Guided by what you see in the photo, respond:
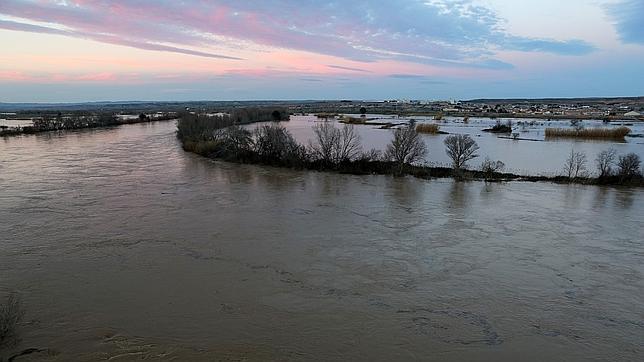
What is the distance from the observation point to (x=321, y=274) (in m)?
10.0

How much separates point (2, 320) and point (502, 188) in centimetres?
1795

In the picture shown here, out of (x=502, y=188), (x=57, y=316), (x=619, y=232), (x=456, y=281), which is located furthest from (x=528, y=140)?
(x=57, y=316)

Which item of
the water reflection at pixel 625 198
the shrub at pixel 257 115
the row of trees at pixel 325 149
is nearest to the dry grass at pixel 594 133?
the row of trees at pixel 325 149

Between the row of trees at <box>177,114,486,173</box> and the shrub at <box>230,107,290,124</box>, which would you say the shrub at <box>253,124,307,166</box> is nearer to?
the row of trees at <box>177,114,486,173</box>

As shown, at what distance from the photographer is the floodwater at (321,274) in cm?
741

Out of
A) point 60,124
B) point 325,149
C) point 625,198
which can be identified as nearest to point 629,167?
point 625,198

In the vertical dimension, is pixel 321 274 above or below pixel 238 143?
below

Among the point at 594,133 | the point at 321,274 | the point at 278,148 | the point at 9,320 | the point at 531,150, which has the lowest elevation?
the point at 321,274

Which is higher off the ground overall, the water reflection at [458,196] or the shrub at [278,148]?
the shrub at [278,148]

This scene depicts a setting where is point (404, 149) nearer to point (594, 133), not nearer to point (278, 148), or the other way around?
point (278, 148)

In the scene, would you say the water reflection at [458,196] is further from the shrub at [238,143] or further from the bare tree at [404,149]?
the shrub at [238,143]

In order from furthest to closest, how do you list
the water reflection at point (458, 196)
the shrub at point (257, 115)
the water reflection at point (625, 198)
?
1. the shrub at point (257, 115)
2. the water reflection at point (625, 198)
3. the water reflection at point (458, 196)

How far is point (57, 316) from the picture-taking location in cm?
798

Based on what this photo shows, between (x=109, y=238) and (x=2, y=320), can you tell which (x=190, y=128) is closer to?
(x=109, y=238)
